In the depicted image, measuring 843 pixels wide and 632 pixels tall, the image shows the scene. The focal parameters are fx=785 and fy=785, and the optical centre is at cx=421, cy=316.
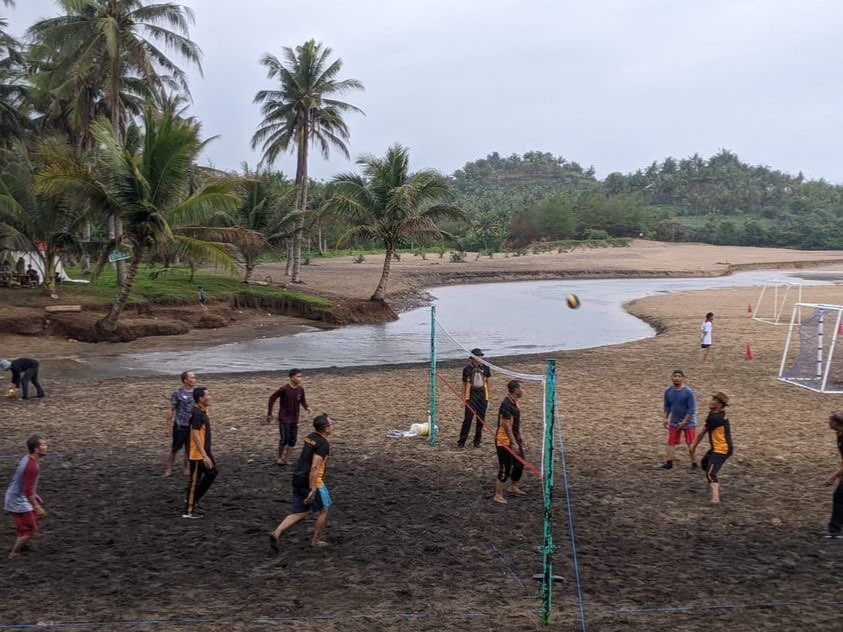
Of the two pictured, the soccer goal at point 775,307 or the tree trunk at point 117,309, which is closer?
the tree trunk at point 117,309

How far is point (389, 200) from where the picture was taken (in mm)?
36719

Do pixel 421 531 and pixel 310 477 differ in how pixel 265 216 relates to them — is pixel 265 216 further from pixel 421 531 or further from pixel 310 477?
pixel 310 477

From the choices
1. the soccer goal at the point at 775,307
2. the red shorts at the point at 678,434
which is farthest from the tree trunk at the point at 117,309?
the soccer goal at the point at 775,307

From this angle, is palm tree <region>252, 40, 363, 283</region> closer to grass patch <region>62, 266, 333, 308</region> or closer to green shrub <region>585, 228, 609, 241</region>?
grass patch <region>62, 266, 333, 308</region>

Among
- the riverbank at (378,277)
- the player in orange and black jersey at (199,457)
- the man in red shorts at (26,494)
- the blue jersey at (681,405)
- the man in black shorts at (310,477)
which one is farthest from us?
the riverbank at (378,277)

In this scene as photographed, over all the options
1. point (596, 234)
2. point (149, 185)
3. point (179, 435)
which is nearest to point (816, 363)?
point (179, 435)

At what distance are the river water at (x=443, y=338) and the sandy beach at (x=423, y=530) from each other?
23.2 ft

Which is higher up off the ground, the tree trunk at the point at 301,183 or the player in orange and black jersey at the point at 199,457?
the tree trunk at the point at 301,183

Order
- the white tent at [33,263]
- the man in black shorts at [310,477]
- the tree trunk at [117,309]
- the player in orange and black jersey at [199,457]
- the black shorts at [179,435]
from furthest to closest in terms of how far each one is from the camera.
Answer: the white tent at [33,263] < the tree trunk at [117,309] < the black shorts at [179,435] < the player in orange and black jersey at [199,457] < the man in black shorts at [310,477]

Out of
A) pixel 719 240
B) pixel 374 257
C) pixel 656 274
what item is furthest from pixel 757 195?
pixel 374 257

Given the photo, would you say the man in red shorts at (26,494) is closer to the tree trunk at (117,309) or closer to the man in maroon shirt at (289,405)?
the man in maroon shirt at (289,405)

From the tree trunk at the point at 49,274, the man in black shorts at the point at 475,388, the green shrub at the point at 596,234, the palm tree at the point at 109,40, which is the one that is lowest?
the man in black shorts at the point at 475,388

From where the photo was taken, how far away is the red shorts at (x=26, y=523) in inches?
310

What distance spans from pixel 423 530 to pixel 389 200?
28.9 m
